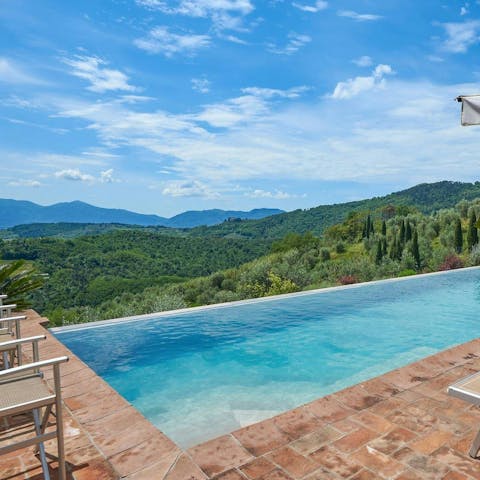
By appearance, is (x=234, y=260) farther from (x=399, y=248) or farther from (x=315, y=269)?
(x=315, y=269)

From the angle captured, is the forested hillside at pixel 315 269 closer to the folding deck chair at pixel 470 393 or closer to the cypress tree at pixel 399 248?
the cypress tree at pixel 399 248

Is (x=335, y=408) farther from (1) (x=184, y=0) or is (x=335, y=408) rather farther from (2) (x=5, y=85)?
(2) (x=5, y=85)

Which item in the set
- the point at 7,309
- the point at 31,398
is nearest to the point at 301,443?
the point at 31,398

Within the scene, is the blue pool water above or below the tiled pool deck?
below

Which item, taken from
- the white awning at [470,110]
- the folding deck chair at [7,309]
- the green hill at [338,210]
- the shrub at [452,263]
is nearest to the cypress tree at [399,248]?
the shrub at [452,263]

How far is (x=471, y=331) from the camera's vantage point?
21.8 feet

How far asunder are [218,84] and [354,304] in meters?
8.69

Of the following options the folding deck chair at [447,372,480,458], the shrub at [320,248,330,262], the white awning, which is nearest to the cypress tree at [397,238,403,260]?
the shrub at [320,248,330,262]

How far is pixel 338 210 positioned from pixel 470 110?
69352 millimetres

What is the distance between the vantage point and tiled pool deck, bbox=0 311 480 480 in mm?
2215

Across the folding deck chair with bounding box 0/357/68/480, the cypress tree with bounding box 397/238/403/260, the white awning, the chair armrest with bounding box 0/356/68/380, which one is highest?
the white awning

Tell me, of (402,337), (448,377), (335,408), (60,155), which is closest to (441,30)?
(402,337)

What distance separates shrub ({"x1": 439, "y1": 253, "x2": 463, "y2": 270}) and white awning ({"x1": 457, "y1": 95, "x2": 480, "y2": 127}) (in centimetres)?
1373

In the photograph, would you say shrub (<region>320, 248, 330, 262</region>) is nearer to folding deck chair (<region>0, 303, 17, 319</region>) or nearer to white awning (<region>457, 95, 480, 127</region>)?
white awning (<region>457, 95, 480, 127</region>)
